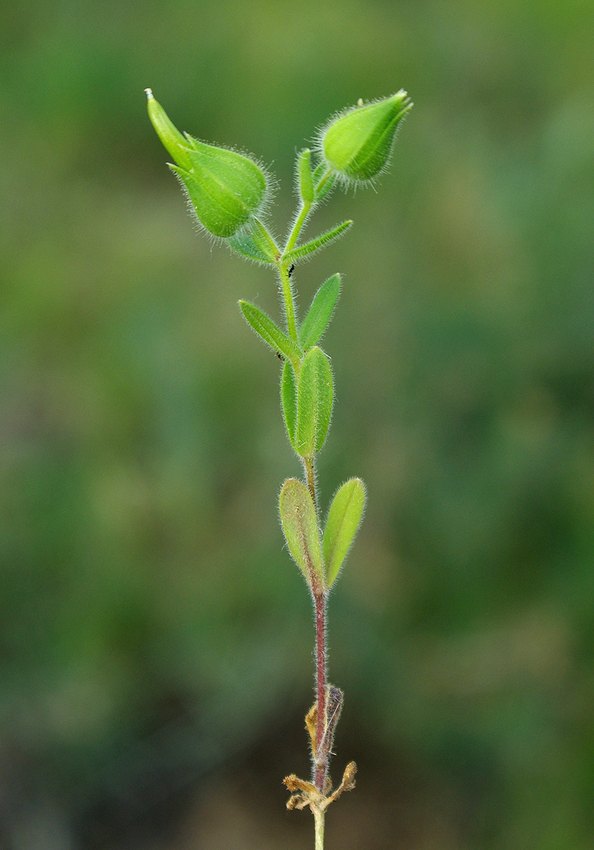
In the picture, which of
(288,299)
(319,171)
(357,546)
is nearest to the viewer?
(288,299)

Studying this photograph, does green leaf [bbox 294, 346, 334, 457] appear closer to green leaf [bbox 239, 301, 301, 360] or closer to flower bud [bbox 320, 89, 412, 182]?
green leaf [bbox 239, 301, 301, 360]

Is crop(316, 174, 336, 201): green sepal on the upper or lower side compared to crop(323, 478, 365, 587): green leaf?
upper

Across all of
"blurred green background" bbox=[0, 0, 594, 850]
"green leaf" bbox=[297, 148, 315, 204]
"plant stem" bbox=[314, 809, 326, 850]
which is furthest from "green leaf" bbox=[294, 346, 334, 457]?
"blurred green background" bbox=[0, 0, 594, 850]

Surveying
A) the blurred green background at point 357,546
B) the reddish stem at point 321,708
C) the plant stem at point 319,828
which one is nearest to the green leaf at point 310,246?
the reddish stem at point 321,708

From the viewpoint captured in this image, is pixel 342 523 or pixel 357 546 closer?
pixel 342 523

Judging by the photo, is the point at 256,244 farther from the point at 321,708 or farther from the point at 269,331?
the point at 321,708

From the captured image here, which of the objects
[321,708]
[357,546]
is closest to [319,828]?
[321,708]

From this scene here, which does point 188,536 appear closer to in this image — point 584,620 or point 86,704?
point 86,704
